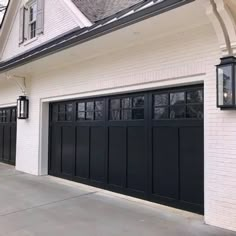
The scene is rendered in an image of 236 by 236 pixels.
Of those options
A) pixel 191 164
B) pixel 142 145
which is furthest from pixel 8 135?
pixel 191 164

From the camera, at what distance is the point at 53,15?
31.0 ft

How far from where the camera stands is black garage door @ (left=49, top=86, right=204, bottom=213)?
551cm

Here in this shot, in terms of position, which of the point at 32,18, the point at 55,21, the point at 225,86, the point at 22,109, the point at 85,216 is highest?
the point at 32,18

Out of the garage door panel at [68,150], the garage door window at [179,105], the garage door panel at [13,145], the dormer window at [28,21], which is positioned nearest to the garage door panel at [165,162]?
the garage door window at [179,105]

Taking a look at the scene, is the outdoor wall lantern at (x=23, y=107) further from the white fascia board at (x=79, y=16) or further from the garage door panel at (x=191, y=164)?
the garage door panel at (x=191, y=164)

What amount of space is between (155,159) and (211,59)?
2.19m

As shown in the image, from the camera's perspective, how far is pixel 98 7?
30.5 feet

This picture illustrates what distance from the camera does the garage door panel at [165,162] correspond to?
575 cm

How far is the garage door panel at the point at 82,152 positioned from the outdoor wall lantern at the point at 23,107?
2.50m

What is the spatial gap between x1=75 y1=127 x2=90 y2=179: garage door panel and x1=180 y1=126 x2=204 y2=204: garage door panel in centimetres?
293

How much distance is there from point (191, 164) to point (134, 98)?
1959mm

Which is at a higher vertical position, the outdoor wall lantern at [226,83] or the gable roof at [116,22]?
the gable roof at [116,22]

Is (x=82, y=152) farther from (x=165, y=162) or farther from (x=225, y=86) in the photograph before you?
(x=225, y=86)

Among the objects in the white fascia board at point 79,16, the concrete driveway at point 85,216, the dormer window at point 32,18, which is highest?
the dormer window at point 32,18
